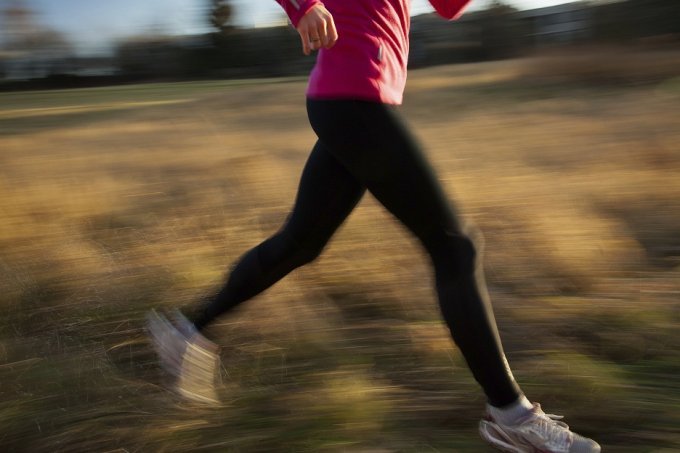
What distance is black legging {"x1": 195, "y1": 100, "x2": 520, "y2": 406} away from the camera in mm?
1705

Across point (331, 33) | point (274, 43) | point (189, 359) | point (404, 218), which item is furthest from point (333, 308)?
point (274, 43)

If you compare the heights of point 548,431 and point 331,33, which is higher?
point 331,33

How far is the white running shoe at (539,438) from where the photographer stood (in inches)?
71.0

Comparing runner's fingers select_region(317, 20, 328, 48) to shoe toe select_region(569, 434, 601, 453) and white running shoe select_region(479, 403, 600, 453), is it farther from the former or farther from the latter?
shoe toe select_region(569, 434, 601, 453)

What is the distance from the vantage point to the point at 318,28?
62.6 inches

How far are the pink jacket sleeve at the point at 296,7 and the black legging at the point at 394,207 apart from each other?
0.71 feet

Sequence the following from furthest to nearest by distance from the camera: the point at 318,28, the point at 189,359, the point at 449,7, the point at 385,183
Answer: the point at 189,359 < the point at 449,7 < the point at 385,183 < the point at 318,28

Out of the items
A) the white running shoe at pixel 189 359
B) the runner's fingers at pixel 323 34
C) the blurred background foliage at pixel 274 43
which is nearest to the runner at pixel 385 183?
the runner's fingers at pixel 323 34

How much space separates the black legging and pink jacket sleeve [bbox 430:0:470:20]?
420 mm

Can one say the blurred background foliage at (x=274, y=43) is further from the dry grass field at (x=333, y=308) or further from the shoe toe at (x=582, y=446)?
the shoe toe at (x=582, y=446)

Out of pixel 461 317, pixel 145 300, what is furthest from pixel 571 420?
pixel 145 300

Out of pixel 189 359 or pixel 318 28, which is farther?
pixel 189 359

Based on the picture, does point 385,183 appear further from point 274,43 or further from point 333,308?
point 274,43

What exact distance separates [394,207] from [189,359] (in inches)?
33.0
